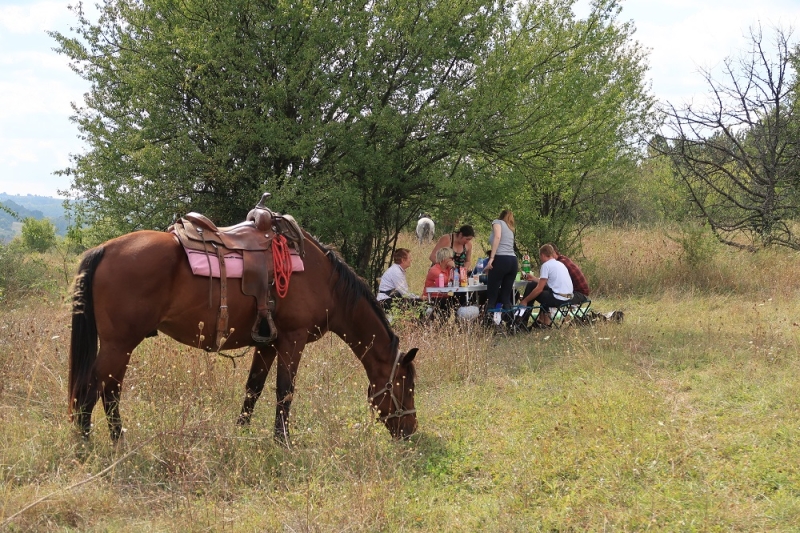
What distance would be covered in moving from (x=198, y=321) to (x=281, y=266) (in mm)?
696

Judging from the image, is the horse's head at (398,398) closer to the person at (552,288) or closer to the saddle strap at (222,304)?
the saddle strap at (222,304)

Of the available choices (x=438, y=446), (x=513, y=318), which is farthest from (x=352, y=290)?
(x=513, y=318)

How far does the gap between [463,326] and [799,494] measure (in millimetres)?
4495

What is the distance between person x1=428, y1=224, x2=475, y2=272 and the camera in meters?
9.50

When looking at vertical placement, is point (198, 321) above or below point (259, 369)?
above

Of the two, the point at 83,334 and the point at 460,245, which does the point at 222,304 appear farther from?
the point at 460,245

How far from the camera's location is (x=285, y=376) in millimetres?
4762

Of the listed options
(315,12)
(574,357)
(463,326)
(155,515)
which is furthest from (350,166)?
(155,515)

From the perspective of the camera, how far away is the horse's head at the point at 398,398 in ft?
16.1

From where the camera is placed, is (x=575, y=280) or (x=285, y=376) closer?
(x=285, y=376)

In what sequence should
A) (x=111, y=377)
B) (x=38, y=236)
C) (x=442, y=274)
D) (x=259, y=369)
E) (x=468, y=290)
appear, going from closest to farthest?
(x=111, y=377) < (x=259, y=369) < (x=468, y=290) < (x=442, y=274) < (x=38, y=236)

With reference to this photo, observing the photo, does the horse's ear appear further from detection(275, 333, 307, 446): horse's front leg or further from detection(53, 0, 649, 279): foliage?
detection(53, 0, 649, 279): foliage

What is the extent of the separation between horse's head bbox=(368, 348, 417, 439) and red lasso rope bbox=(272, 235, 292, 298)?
3.27ft

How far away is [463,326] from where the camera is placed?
313 inches
